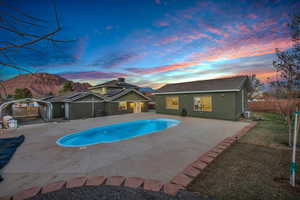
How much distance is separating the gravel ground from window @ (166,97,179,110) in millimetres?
11998

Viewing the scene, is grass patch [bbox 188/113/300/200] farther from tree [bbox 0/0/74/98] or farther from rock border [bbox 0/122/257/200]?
tree [bbox 0/0/74/98]

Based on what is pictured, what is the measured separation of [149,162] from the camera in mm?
3693

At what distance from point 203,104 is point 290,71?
712 cm

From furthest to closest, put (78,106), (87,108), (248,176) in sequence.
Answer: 1. (87,108)
2. (78,106)
3. (248,176)

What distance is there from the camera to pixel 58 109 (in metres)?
14.6

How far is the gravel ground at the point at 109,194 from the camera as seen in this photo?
→ 2258 millimetres

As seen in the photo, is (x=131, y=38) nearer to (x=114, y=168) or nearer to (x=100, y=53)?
(x=100, y=53)

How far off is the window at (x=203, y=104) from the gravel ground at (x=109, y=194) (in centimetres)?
1048

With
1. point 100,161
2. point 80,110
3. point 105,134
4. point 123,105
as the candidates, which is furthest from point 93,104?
point 100,161

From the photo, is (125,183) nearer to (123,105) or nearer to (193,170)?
(193,170)

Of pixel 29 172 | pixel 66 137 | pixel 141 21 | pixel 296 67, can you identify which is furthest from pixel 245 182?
pixel 141 21

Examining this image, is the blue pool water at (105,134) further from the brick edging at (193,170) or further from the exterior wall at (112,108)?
the exterior wall at (112,108)

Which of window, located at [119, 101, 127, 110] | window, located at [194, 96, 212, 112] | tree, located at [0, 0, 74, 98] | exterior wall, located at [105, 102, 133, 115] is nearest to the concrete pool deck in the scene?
tree, located at [0, 0, 74, 98]

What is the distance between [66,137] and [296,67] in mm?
11879
